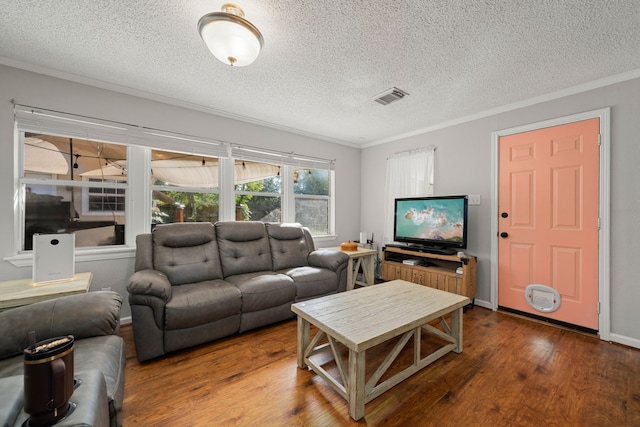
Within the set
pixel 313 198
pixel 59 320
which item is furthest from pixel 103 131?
pixel 313 198

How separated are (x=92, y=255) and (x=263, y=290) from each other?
65.6 inches

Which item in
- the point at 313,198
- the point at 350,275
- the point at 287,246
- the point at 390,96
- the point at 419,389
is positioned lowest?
the point at 419,389

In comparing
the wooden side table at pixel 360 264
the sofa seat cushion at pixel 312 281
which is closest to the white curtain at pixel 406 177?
the wooden side table at pixel 360 264

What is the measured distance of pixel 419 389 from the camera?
65.2 inches

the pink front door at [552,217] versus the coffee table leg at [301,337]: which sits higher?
the pink front door at [552,217]

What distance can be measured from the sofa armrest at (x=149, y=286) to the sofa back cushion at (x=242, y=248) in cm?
74

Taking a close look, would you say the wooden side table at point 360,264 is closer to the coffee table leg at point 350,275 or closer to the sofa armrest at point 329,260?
the coffee table leg at point 350,275

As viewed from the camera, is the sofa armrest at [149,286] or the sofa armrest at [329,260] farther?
the sofa armrest at [329,260]

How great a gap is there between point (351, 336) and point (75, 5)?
2558 millimetres

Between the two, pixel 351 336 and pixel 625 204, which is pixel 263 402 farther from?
pixel 625 204

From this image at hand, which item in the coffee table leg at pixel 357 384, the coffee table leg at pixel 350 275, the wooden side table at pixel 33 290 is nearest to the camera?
the coffee table leg at pixel 357 384

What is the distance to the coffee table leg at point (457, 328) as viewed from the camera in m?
2.08

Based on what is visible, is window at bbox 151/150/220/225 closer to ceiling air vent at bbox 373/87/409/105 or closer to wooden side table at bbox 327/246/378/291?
wooden side table at bbox 327/246/378/291

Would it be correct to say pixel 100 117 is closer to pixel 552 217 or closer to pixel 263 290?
pixel 263 290
